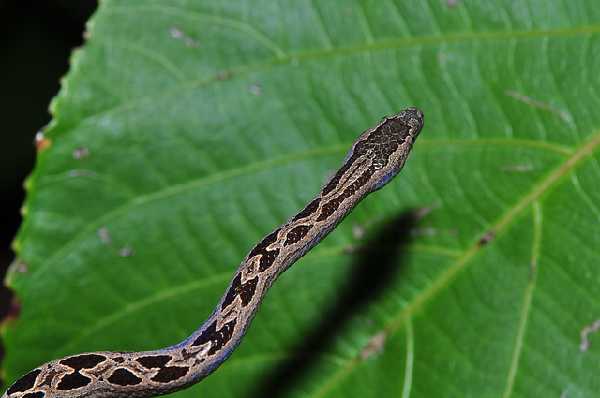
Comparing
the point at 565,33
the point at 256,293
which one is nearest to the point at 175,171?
the point at 256,293

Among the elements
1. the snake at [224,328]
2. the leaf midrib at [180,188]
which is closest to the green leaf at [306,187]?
the leaf midrib at [180,188]

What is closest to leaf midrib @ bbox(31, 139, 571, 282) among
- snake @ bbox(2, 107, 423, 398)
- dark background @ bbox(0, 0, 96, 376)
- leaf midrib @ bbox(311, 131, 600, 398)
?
snake @ bbox(2, 107, 423, 398)

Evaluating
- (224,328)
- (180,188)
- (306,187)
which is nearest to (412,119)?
(306,187)

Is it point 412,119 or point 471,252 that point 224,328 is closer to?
point 471,252

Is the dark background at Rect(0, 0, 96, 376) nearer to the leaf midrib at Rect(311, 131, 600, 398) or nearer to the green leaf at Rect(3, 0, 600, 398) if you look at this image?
the green leaf at Rect(3, 0, 600, 398)

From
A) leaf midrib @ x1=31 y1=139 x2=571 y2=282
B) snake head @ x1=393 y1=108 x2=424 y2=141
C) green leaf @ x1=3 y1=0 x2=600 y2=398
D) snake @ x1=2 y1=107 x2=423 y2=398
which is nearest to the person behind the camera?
snake @ x1=2 y1=107 x2=423 y2=398

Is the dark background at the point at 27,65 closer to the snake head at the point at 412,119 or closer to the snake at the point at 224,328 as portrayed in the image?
the snake at the point at 224,328
